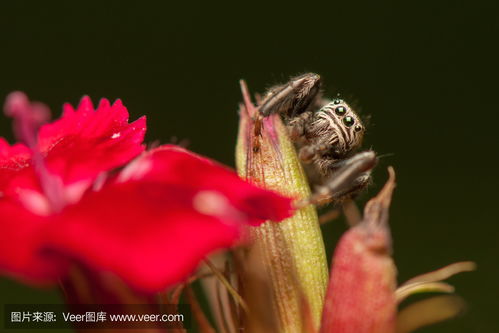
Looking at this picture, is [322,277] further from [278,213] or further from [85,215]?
[85,215]

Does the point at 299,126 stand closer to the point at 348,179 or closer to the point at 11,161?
the point at 348,179

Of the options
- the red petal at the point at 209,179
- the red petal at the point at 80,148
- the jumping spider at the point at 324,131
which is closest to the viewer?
the red petal at the point at 209,179

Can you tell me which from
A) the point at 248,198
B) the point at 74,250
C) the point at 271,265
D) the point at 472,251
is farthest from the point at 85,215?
the point at 472,251

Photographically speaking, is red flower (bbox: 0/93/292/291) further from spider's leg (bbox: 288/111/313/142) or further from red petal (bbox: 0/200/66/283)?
spider's leg (bbox: 288/111/313/142)

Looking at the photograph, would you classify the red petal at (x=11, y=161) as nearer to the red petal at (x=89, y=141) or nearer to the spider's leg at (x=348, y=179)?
the red petal at (x=89, y=141)

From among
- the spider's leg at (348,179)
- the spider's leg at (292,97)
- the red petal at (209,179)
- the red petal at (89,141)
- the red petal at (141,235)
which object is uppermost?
the spider's leg at (292,97)

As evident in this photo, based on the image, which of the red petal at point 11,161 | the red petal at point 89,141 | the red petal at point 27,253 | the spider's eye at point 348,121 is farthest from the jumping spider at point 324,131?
the red petal at point 27,253

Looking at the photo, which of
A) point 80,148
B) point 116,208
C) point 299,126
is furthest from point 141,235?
point 299,126

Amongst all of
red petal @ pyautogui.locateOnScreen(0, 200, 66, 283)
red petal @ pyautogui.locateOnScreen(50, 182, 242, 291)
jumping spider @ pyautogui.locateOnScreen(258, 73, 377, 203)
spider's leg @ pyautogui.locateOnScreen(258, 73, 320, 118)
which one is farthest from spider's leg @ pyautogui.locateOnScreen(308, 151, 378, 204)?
red petal @ pyautogui.locateOnScreen(0, 200, 66, 283)
